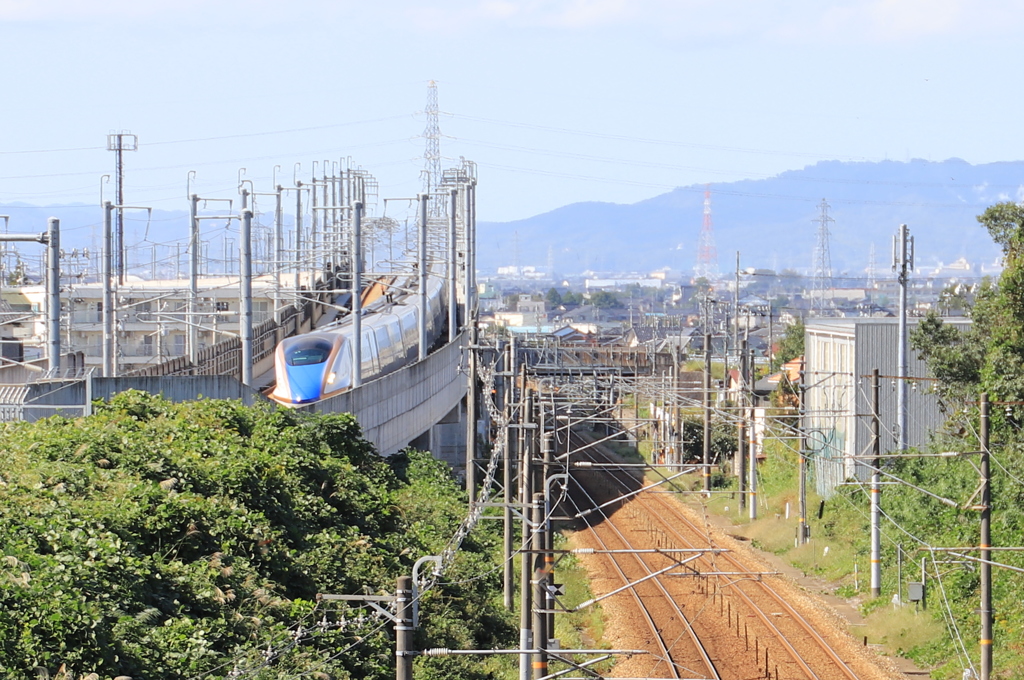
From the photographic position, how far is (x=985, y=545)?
12172 mm

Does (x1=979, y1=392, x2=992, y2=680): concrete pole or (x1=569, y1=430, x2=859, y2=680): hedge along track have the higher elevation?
(x1=979, y1=392, x2=992, y2=680): concrete pole

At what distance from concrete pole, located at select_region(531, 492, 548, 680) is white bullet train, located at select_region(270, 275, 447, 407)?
10.9m

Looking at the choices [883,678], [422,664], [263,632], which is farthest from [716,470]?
[263,632]

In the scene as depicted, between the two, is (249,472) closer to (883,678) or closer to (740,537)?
(883,678)

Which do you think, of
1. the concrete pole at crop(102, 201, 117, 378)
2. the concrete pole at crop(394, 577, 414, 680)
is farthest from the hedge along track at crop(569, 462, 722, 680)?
the concrete pole at crop(102, 201, 117, 378)

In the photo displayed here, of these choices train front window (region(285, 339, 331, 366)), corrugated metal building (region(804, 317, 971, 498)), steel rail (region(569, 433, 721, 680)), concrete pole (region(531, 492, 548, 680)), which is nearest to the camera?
concrete pole (region(531, 492, 548, 680))

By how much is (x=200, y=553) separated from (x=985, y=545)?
24.0 feet

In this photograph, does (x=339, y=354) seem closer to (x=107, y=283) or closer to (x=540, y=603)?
(x=107, y=283)

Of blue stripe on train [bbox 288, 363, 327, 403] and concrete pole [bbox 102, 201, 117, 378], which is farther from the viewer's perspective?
blue stripe on train [bbox 288, 363, 327, 403]

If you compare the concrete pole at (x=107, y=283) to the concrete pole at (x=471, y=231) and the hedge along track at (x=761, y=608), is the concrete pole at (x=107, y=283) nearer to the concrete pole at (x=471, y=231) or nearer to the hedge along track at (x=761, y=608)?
the hedge along track at (x=761, y=608)

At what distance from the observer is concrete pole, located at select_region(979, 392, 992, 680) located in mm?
11789

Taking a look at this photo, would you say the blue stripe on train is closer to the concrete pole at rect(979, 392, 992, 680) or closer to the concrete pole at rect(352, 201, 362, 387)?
the concrete pole at rect(352, 201, 362, 387)

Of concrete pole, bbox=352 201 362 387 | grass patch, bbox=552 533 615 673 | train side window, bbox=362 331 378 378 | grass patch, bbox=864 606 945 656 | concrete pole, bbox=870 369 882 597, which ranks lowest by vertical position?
grass patch, bbox=552 533 615 673

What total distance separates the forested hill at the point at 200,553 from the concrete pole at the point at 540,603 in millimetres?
1355
